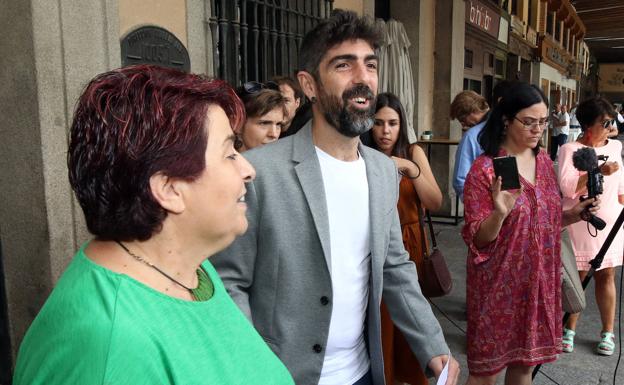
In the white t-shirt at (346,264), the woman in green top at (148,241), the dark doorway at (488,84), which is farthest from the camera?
the dark doorway at (488,84)

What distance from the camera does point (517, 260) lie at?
2.53 m

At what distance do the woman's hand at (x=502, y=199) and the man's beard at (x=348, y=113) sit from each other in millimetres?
908

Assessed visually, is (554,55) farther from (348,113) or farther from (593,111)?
(348,113)

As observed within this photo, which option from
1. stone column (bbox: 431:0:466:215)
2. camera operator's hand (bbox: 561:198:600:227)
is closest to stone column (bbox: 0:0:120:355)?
camera operator's hand (bbox: 561:198:600:227)

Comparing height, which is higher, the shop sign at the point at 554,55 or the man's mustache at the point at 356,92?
the shop sign at the point at 554,55

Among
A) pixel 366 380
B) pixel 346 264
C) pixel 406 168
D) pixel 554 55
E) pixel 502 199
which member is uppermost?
pixel 554 55

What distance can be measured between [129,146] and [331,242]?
94 centimetres

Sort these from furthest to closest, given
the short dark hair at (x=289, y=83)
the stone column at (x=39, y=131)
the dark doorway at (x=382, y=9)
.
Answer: the dark doorway at (x=382, y=9) < the short dark hair at (x=289, y=83) < the stone column at (x=39, y=131)

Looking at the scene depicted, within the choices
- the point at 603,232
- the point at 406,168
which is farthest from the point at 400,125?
the point at 603,232

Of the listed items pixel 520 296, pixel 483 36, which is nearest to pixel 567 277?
pixel 520 296

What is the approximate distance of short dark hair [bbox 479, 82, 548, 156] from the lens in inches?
103

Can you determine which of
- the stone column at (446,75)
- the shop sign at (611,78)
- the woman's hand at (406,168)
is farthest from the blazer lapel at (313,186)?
the shop sign at (611,78)

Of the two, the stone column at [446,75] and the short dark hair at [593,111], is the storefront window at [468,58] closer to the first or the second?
the stone column at [446,75]

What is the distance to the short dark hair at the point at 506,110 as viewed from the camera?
2.62 meters
